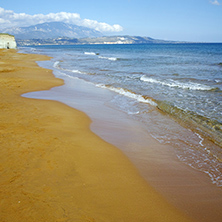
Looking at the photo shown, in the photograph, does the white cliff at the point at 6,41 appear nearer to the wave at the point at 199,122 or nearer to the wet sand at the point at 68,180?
the wave at the point at 199,122

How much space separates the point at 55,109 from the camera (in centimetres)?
836

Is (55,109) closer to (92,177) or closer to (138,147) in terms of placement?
(138,147)

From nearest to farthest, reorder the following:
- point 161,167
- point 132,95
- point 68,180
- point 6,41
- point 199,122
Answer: point 68,180, point 161,167, point 199,122, point 132,95, point 6,41

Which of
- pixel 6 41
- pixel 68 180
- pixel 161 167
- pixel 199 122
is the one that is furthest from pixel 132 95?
pixel 6 41

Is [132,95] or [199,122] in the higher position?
[132,95]

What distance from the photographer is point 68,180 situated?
3779 mm

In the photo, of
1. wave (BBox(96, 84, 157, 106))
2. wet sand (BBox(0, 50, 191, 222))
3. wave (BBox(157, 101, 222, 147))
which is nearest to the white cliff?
wave (BBox(96, 84, 157, 106))

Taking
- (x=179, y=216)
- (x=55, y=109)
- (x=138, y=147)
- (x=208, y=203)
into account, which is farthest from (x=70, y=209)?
(x=55, y=109)

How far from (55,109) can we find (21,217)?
19.2 ft

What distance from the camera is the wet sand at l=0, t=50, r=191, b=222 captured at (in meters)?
3.03

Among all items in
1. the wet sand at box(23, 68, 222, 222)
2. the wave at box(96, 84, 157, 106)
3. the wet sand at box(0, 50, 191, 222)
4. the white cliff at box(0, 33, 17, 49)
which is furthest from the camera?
the white cliff at box(0, 33, 17, 49)

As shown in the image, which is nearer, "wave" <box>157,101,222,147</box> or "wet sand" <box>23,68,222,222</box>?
"wet sand" <box>23,68,222,222</box>

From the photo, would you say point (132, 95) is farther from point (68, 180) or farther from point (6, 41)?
point (6, 41)

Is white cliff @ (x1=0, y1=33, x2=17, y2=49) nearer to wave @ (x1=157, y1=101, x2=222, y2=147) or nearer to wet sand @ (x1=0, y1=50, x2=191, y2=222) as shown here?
wave @ (x1=157, y1=101, x2=222, y2=147)
